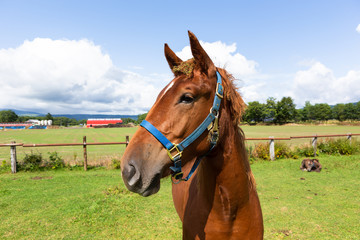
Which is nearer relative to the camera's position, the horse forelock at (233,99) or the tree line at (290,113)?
the horse forelock at (233,99)

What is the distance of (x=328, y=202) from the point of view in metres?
5.88

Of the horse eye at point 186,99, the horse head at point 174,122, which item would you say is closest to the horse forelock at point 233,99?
the horse head at point 174,122

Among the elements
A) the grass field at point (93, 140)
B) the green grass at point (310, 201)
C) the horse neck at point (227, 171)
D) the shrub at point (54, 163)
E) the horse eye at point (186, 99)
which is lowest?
the grass field at point (93, 140)

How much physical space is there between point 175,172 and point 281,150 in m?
12.6

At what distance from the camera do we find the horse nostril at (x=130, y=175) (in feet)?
4.13

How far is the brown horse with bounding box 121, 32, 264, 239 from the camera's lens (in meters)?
1.35

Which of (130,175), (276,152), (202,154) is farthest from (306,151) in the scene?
(130,175)

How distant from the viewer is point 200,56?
1557mm

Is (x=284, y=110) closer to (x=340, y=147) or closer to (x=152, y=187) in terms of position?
(x=340, y=147)

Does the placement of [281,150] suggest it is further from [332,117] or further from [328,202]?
[332,117]

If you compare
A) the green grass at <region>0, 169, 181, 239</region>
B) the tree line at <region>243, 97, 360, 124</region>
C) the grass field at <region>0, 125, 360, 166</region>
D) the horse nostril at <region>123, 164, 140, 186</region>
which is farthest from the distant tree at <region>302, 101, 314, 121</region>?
the horse nostril at <region>123, 164, 140, 186</region>

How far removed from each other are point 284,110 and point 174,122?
95.6 m

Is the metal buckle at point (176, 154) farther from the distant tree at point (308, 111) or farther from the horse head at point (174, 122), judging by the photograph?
the distant tree at point (308, 111)

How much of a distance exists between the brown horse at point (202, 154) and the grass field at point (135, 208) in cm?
295
